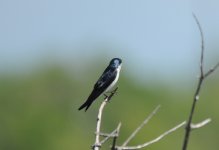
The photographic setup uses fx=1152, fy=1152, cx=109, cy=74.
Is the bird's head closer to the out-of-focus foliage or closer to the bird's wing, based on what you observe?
the bird's wing

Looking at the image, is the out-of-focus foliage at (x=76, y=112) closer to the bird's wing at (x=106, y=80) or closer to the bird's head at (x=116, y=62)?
the bird's wing at (x=106, y=80)

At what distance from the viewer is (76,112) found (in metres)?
60.4

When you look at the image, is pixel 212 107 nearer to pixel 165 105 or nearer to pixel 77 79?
pixel 165 105

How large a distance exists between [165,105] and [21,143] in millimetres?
11030

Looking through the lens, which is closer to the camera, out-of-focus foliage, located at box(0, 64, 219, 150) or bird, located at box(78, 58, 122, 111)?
bird, located at box(78, 58, 122, 111)

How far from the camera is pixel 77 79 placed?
66.1m

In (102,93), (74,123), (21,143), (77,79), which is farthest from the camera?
(77,79)

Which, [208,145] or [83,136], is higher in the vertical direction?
[83,136]

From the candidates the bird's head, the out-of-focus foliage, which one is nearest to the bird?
the bird's head

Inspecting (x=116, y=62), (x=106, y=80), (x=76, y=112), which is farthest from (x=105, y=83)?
(x=76, y=112)

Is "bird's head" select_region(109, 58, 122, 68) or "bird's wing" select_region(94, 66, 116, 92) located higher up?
"bird's head" select_region(109, 58, 122, 68)

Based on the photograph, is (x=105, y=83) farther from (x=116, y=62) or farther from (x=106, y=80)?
(x=116, y=62)

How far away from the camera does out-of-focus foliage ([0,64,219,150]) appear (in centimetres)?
5578

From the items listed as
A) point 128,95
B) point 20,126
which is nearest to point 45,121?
point 20,126
